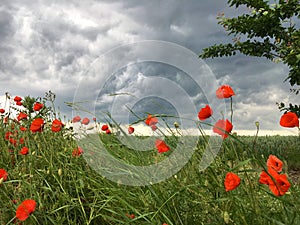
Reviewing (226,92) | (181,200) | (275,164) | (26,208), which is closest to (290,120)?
(275,164)

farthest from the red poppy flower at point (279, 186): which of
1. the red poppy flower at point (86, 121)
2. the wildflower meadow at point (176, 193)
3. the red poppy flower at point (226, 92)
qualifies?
the red poppy flower at point (86, 121)

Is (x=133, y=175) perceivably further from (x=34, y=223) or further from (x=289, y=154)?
(x=289, y=154)

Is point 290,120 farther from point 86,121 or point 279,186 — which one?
point 86,121

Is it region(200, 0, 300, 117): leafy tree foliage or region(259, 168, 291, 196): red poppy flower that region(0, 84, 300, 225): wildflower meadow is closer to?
region(259, 168, 291, 196): red poppy flower

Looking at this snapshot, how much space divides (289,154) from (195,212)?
18.1 feet

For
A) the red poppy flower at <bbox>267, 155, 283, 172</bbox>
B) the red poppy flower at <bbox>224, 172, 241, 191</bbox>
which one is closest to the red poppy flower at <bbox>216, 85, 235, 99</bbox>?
the red poppy flower at <bbox>267, 155, 283, 172</bbox>

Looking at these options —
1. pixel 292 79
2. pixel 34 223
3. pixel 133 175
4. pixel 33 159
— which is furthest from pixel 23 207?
pixel 292 79

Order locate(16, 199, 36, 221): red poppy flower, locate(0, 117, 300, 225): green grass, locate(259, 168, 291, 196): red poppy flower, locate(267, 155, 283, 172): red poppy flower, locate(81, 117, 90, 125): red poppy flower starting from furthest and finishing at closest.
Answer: locate(81, 117, 90, 125): red poppy flower → locate(16, 199, 36, 221): red poppy flower → locate(0, 117, 300, 225): green grass → locate(267, 155, 283, 172): red poppy flower → locate(259, 168, 291, 196): red poppy flower

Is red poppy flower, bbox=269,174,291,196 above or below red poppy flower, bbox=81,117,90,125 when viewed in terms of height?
below

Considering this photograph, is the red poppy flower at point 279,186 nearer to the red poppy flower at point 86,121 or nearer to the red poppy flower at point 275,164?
the red poppy flower at point 275,164

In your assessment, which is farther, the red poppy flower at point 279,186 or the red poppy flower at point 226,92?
the red poppy flower at point 226,92

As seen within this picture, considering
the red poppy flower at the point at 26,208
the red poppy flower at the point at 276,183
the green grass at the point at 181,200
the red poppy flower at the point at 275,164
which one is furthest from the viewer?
the red poppy flower at the point at 26,208

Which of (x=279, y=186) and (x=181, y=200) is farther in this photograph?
(x=181, y=200)

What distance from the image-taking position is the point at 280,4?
6305 mm
